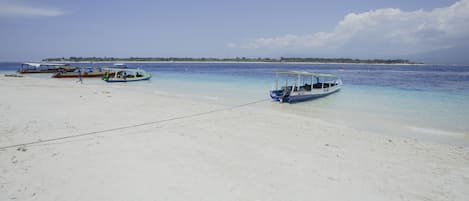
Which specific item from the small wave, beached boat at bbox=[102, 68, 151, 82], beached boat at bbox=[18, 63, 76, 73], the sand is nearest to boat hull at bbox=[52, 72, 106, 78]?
beached boat at bbox=[18, 63, 76, 73]

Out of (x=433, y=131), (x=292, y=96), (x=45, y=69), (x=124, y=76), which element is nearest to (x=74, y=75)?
(x=124, y=76)

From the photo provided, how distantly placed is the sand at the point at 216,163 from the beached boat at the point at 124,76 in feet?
67.1

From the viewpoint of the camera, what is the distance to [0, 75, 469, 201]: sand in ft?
13.1

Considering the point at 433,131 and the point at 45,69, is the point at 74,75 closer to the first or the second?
the point at 45,69

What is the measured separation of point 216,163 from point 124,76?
1060 inches

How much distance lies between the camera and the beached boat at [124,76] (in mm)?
28323

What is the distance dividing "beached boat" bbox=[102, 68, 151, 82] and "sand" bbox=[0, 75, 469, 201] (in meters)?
20.5

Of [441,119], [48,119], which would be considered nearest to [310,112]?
[441,119]

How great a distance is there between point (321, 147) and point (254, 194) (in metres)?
3.16

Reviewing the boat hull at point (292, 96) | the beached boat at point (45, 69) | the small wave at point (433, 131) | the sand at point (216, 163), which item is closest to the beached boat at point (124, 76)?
the beached boat at point (45, 69)

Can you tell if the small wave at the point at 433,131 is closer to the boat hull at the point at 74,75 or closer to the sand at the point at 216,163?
the sand at the point at 216,163

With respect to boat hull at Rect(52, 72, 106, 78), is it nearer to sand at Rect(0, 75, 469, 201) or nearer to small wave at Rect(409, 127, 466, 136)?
sand at Rect(0, 75, 469, 201)

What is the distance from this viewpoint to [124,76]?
28.9 meters

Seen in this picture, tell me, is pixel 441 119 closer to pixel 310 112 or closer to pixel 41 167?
pixel 310 112
